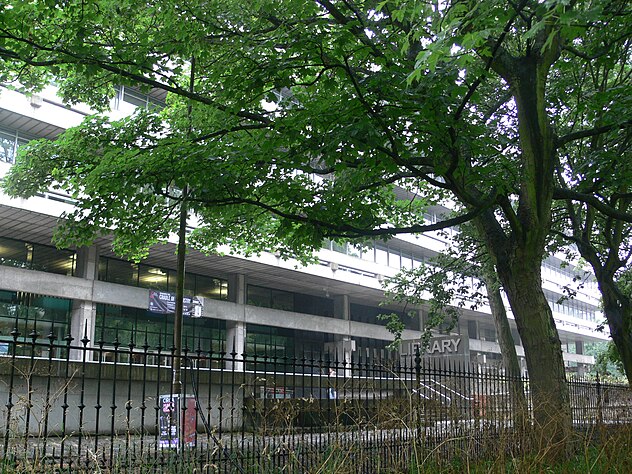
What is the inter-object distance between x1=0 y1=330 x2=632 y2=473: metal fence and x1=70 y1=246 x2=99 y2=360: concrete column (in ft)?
6.96

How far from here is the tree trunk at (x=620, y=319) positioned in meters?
17.0

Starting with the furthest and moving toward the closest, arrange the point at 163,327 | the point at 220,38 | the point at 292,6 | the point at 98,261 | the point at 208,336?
the point at 208,336
the point at 163,327
the point at 98,261
the point at 220,38
the point at 292,6

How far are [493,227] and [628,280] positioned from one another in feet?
42.6

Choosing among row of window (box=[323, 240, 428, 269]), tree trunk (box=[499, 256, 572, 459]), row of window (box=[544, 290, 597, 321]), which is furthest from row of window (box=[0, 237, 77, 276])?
row of window (box=[544, 290, 597, 321])

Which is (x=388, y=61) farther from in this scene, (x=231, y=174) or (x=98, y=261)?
(x=98, y=261)

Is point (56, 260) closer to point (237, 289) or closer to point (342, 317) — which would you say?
point (237, 289)

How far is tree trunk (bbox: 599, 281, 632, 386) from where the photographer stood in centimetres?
1705

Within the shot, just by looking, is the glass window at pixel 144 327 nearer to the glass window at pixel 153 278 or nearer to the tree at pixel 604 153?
the glass window at pixel 153 278

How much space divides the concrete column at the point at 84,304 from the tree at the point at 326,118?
17022mm

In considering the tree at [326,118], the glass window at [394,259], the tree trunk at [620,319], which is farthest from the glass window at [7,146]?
the glass window at [394,259]

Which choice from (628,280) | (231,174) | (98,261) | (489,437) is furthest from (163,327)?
(489,437)

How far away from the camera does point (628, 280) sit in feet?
76.3

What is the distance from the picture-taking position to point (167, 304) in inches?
1246

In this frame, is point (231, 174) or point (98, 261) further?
point (98, 261)
